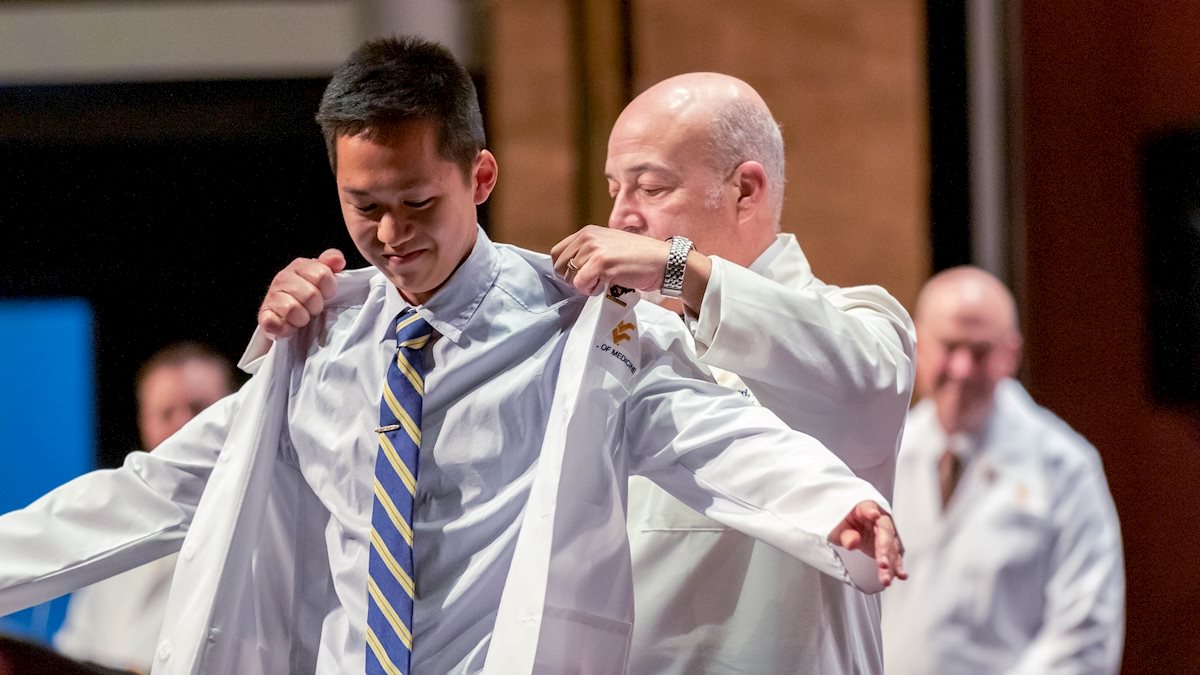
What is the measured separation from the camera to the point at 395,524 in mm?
1938

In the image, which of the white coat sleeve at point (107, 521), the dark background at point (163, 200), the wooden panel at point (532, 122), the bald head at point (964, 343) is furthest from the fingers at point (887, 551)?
the dark background at point (163, 200)

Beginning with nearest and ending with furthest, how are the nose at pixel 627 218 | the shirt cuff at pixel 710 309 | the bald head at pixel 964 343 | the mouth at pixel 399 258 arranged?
the mouth at pixel 399 258, the shirt cuff at pixel 710 309, the nose at pixel 627 218, the bald head at pixel 964 343

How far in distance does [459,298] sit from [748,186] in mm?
738

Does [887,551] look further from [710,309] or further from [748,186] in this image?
[748,186]

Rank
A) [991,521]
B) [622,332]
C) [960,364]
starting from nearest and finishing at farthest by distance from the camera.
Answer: [622,332] → [991,521] → [960,364]

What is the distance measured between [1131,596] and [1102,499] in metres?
0.76

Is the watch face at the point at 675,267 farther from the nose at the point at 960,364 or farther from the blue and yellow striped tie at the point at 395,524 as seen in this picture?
the nose at the point at 960,364

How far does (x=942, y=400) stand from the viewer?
489cm

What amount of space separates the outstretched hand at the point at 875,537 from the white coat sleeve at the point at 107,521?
89cm

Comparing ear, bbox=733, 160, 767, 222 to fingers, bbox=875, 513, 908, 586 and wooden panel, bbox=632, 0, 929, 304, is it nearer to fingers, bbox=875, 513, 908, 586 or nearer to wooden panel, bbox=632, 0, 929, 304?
fingers, bbox=875, 513, 908, 586

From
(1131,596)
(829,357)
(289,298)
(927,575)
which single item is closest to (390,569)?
(289,298)

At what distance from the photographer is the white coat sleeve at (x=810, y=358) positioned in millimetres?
2188

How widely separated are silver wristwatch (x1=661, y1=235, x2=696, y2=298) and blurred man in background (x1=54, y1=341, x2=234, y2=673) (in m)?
2.44

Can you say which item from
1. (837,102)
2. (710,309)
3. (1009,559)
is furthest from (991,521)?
(710,309)
